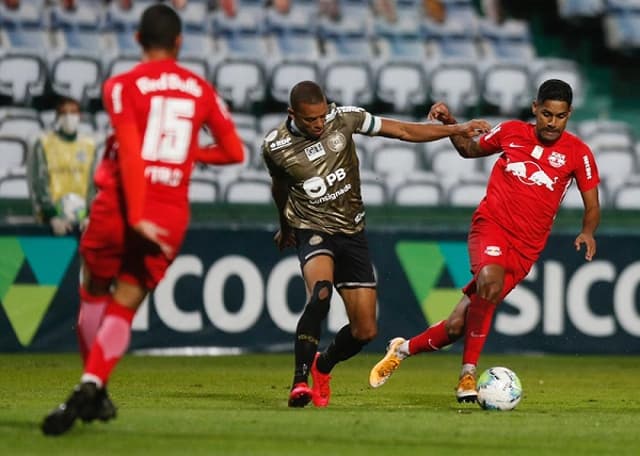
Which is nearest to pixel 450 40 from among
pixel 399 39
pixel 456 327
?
pixel 399 39

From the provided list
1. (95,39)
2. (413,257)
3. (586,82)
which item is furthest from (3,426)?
(586,82)

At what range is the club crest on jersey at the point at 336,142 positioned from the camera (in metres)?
9.41

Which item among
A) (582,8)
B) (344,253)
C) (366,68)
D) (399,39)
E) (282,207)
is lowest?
(344,253)

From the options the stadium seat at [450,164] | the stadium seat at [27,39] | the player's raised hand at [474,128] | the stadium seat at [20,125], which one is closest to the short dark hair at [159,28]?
the player's raised hand at [474,128]

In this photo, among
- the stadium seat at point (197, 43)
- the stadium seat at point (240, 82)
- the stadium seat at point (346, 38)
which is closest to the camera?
the stadium seat at point (240, 82)

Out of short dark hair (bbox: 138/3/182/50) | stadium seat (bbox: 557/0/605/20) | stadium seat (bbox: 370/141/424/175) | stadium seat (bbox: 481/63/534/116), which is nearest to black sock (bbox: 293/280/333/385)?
short dark hair (bbox: 138/3/182/50)

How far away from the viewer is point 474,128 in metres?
9.20

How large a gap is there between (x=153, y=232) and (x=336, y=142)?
271 centimetres

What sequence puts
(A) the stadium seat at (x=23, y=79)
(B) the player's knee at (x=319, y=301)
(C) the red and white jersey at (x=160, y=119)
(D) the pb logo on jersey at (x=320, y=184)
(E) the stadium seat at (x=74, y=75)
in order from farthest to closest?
(E) the stadium seat at (x=74, y=75)
(A) the stadium seat at (x=23, y=79)
(D) the pb logo on jersey at (x=320, y=184)
(B) the player's knee at (x=319, y=301)
(C) the red and white jersey at (x=160, y=119)

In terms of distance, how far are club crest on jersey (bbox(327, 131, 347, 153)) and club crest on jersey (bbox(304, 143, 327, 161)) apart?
6 centimetres

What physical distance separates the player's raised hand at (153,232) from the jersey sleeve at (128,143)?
0.03 meters

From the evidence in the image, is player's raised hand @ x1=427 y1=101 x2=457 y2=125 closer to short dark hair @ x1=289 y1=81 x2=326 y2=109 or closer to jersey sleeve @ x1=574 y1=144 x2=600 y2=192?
short dark hair @ x1=289 y1=81 x2=326 y2=109

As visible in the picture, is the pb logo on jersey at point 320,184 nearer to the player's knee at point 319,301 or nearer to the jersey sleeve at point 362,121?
the jersey sleeve at point 362,121

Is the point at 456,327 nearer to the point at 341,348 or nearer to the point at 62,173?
the point at 341,348
